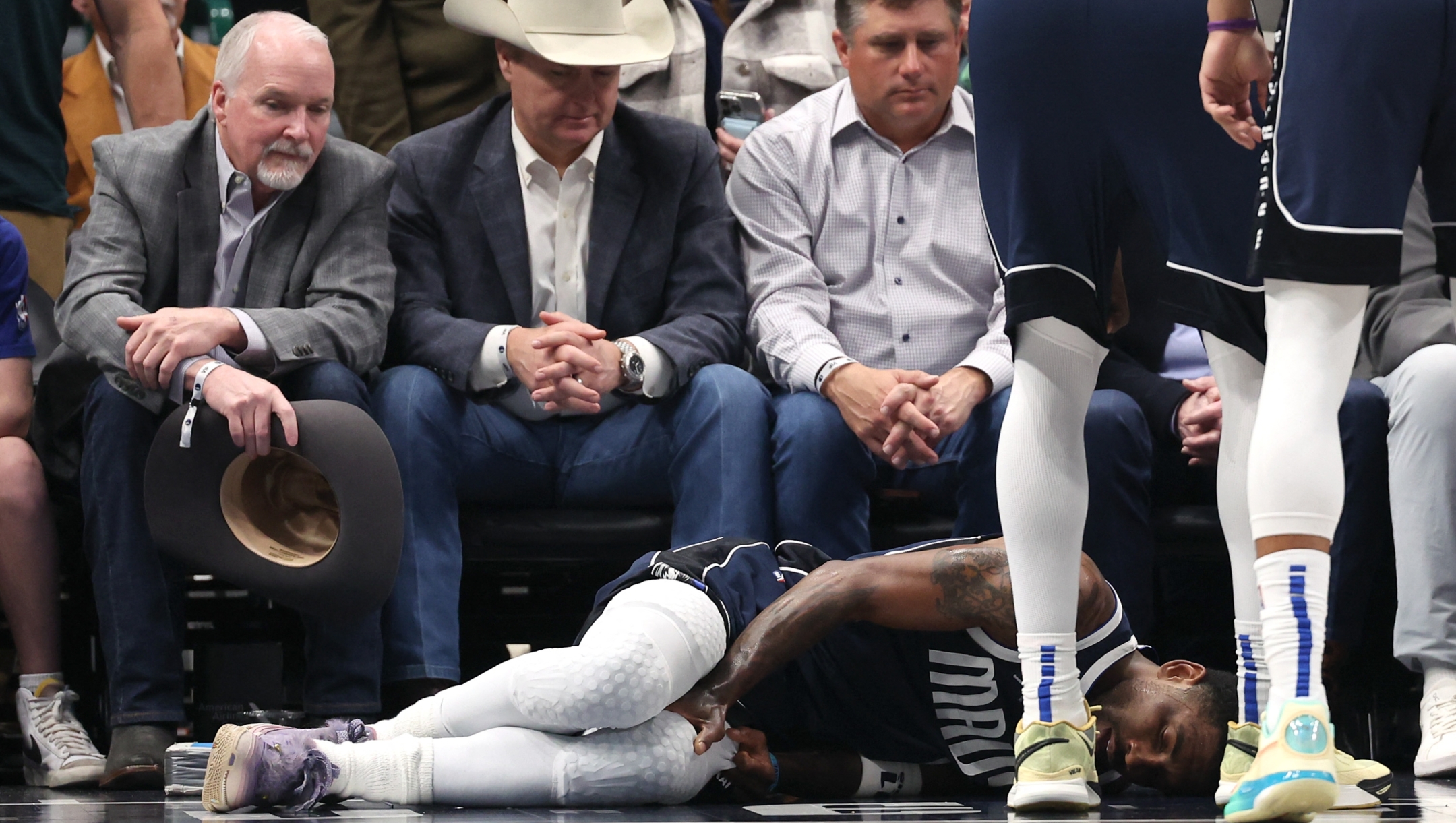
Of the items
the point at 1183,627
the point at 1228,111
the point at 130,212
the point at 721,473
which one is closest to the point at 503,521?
the point at 721,473

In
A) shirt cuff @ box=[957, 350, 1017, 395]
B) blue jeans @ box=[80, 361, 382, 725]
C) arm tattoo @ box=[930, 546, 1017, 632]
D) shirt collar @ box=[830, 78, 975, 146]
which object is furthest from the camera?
shirt collar @ box=[830, 78, 975, 146]

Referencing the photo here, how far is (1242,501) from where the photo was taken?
6.95ft

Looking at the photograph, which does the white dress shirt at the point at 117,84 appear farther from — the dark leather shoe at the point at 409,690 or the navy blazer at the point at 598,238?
the dark leather shoe at the point at 409,690

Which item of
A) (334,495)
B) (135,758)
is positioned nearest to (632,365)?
(334,495)

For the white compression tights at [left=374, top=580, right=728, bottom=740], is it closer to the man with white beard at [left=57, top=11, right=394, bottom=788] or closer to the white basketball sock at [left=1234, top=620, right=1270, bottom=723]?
the man with white beard at [left=57, top=11, right=394, bottom=788]

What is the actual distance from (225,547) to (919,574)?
1182mm

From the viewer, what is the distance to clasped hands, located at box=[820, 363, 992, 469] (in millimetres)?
3084

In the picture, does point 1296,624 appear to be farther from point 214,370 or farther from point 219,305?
point 219,305

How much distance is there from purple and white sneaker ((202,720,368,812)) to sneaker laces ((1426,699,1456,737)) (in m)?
1.79

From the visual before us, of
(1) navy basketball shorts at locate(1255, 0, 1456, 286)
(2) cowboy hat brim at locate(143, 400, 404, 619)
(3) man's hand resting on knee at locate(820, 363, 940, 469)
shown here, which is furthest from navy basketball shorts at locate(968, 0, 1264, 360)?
(2) cowboy hat brim at locate(143, 400, 404, 619)

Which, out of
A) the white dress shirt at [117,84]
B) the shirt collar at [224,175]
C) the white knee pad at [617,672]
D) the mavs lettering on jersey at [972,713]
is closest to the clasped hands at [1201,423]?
Answer: the mavs lettering on jersey at [972,713]

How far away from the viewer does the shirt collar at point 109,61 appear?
3730mm

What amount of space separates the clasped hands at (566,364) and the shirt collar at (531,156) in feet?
1.35

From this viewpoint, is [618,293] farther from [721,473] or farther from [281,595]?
[281,595]
